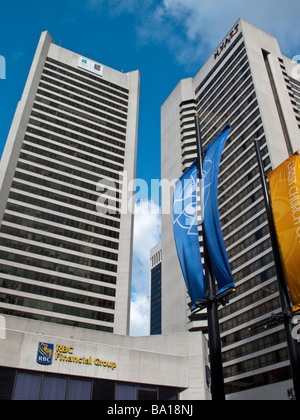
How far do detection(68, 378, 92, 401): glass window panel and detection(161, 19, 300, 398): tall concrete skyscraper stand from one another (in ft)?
134

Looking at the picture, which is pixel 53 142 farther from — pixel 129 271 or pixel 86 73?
pixel 129 271

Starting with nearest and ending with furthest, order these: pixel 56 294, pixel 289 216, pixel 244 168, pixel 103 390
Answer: pixel 289 216, pixel 103 390, pixel 56 294, pixel 244 168

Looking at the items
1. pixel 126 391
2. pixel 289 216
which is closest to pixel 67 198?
pixel 126 391

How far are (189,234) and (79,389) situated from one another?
14.5 meters

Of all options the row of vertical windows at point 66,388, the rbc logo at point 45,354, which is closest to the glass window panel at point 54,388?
the row of vertical windows at point 66,388

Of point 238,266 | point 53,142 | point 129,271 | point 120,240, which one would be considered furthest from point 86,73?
point 238,266

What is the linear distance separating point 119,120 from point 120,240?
3943 centimetres

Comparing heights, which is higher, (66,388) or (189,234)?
(189,234)

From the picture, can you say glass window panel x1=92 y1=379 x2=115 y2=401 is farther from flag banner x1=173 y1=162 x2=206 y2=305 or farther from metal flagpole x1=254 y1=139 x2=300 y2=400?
metal flagpole x1=254 y1=139 x2=300 y2=400

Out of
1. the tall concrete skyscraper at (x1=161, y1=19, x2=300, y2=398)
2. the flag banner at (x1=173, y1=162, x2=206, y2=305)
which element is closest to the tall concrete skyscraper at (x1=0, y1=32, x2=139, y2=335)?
the tall concrete skyscraper at (x1=161, y1=19, x2=300, y2=398)

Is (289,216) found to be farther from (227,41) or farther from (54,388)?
A: (227,41)

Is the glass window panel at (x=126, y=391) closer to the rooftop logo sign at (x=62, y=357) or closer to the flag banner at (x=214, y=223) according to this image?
the rooftop logo sign at (x=62, y=357)

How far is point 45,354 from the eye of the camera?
2608 centimetres

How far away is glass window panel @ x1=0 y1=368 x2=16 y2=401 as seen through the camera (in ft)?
78.1
